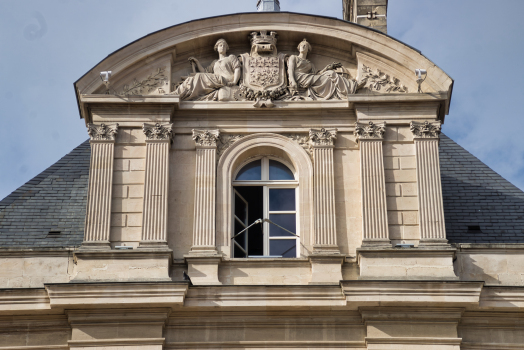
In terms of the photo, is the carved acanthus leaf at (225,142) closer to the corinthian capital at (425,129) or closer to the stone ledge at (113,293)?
the stone ledge at (113,293)

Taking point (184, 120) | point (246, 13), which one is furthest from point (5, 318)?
point (246, 13)

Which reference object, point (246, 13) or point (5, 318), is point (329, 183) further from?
point (5, 318)

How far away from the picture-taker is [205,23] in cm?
1648

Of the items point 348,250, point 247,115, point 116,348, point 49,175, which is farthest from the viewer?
point 49,175

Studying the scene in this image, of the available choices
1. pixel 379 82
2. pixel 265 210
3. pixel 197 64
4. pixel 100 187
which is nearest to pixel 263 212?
pixel 265 210

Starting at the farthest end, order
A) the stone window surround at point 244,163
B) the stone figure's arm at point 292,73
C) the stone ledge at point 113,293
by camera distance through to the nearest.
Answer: the stone figure's arm at point 292,73
the stone window surround at point 244,163
the stone ledge at point 113,293

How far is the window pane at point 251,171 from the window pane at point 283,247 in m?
1.20

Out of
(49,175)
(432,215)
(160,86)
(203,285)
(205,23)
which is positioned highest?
(205,23)

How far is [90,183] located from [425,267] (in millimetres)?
5274

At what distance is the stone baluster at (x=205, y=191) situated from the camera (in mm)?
14828

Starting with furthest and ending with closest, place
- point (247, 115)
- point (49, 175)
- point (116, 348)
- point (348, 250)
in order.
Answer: point (49, 175) < point (247, 115) < point (348, 250) < point (116, 348)

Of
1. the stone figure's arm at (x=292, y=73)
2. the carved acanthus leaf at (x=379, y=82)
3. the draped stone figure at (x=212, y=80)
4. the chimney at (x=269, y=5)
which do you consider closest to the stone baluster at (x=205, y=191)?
the draped stone figure at (x=212, y=80)

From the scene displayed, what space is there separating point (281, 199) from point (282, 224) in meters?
0.45

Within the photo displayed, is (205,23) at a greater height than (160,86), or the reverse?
(205,23)
